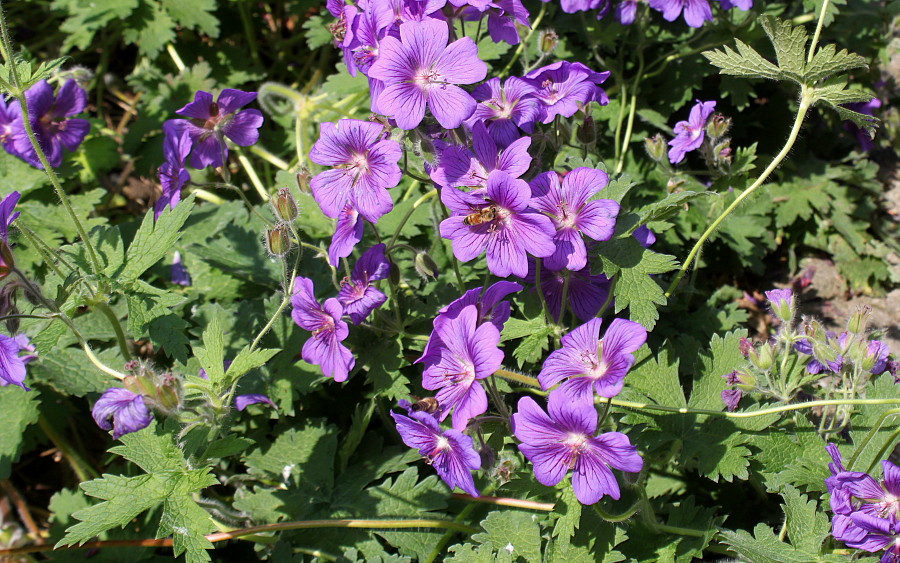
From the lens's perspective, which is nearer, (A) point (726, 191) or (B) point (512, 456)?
(B) point (512, 456)

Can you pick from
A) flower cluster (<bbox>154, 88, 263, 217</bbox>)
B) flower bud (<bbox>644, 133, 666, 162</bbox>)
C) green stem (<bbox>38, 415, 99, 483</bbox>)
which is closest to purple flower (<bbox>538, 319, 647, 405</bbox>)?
flower bud (<bbox>644, 133, 666, 162</bbox>)

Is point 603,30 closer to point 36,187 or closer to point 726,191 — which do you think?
point 726,191

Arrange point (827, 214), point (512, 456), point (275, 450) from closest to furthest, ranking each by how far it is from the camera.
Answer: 1. point (512, 456)
2. point (275, 450)
3. point (827, 214)

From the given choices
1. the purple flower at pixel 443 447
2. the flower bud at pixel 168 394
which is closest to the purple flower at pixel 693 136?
the purple flower at pixel 443 447

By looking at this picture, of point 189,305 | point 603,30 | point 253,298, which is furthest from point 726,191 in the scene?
point 189,305

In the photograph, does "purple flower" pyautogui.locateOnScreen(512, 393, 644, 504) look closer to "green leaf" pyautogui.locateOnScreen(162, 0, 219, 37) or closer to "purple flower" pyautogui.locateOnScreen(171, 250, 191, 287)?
"purple flower" pyautogui.locateOnScreen(171, 250, 191, 287)

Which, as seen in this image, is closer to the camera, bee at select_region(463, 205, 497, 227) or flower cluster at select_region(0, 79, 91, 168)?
bee at select_region(463, 205, 497, 227)

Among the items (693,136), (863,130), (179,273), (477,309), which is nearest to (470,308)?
(477,309)
